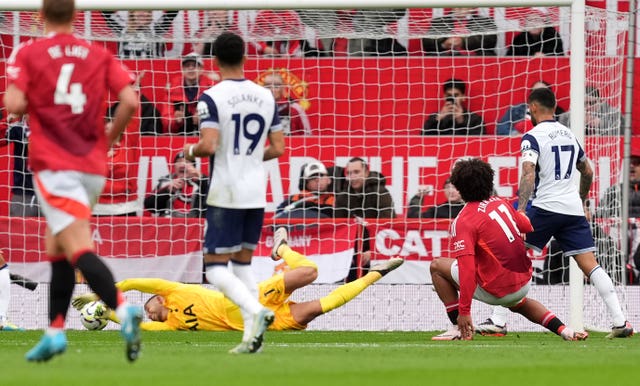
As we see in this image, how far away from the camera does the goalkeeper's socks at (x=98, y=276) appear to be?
6312mm

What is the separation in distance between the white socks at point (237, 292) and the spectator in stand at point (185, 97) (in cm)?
680

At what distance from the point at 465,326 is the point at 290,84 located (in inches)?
246

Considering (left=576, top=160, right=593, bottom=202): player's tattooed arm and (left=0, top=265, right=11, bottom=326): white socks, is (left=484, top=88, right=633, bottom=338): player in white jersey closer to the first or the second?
(left=576, top=160, right=593, bottom=202): player's tattooed arm

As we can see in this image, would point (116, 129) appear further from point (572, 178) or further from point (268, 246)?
point (268, 246)

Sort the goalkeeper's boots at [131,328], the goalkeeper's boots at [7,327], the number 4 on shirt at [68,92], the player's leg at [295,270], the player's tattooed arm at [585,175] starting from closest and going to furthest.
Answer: the goalkeeper's boots at [131,328], the number 4 on shirt at [68,92], the player's tattooed arm at [585,175], the player's leg at [295,270], the goalkeeper's boots at [7,327]

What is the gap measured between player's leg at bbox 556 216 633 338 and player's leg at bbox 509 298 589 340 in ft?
2.54

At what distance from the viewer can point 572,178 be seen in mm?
10641

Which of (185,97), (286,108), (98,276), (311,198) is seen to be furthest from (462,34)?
(98,276)

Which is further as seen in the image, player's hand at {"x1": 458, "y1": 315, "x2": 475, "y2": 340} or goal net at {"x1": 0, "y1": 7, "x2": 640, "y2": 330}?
goal net at {"x1": 0, "y1": 7, "x2": 640, "y2": 330}

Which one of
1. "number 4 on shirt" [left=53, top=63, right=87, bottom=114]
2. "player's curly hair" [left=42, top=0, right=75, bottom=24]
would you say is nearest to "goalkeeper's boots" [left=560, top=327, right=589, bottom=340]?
"number 4 on shirt" [left=53, top=63, right=87, bottom=114]

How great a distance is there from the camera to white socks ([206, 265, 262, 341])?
743 cm

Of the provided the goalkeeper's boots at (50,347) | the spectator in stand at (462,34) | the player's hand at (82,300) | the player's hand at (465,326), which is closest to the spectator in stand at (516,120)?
the spectator in stand at (462,34)

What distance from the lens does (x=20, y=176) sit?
45.1 feet

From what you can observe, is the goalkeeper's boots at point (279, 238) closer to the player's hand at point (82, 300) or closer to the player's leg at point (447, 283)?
the player's leg at point (447, 283)
